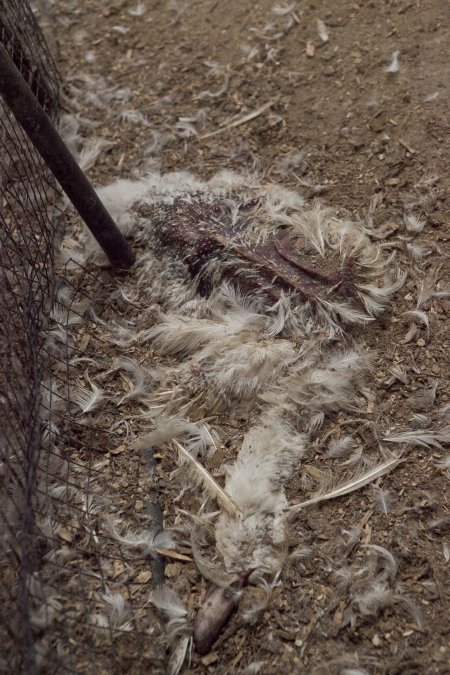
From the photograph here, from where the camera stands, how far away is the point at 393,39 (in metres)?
3.34

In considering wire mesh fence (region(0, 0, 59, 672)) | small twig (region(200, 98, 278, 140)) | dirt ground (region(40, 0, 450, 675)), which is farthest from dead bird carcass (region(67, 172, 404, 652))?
small twig (region(200, 98, 278, 140))

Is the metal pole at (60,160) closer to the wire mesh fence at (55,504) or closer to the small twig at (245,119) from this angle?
the wire mesh fence at (55,504)

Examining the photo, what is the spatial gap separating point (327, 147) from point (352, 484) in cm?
172

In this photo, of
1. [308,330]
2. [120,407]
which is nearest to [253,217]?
[308,330]

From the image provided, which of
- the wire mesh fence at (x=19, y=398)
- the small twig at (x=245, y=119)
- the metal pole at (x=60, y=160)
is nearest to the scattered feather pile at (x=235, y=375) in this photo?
the metal pole at (x=60, y=160)

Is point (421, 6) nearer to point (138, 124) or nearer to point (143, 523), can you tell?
point (138, 124)

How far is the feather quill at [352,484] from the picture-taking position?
2213 millimetres

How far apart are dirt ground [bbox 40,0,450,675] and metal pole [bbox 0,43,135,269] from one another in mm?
649

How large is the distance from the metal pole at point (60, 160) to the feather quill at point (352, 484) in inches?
53.4

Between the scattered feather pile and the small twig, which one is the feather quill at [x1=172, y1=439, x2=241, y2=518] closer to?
the scattered feather pile

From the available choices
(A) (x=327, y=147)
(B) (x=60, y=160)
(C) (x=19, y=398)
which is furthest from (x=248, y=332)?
(A) (x=327, y=147)

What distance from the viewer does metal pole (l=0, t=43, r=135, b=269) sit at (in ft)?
7.45

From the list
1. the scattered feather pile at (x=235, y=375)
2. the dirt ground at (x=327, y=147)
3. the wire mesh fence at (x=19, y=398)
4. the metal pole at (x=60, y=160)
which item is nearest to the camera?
the wire mesh fence at (x=19, y=398)

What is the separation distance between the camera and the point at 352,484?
2.24 metres
